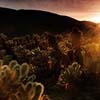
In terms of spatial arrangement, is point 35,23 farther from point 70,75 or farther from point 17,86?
point 17,86

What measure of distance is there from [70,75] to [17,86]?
38 centimetres

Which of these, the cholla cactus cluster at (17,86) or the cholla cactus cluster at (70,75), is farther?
the cholla cactus cluster at (70,75)

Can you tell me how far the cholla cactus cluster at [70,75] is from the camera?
6.99ft

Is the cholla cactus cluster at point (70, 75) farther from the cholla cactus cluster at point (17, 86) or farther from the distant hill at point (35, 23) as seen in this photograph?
the distant hill at point (35, 23)

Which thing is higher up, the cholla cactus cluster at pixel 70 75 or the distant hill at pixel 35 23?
the distant hill at pixel 35 23

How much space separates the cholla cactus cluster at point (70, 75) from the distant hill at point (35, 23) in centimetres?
67

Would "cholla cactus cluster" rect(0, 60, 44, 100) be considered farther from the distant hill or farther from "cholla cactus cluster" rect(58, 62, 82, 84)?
the distant hill

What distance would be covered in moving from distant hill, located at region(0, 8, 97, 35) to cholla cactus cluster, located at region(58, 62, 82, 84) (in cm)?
67

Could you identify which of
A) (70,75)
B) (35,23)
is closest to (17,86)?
(70,75)

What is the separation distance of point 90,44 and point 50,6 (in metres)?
0.89

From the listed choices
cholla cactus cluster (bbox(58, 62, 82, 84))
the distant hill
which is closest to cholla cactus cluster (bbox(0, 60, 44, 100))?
cholla cactus cluster (bbox(58, 62, 82, 84))

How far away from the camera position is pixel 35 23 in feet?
9.82

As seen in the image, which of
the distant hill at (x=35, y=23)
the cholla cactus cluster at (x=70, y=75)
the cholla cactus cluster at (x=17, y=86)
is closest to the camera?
the cholla cactus cluster at (x=17, y=86)

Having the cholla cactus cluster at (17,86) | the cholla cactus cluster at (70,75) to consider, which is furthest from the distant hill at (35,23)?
the cholla cactus cluster at (17,86)
